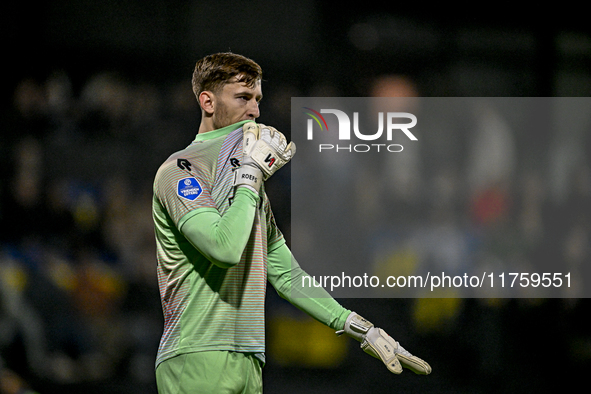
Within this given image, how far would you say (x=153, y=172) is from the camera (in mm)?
3270

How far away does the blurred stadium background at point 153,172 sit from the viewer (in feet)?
10.6

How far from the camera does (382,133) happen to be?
3.21 metres

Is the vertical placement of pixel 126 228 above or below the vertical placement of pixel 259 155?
below

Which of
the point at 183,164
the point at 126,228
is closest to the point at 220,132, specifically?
the point at 183,164

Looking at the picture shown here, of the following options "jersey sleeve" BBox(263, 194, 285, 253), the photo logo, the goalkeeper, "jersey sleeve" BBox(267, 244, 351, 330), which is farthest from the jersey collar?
the photo logo

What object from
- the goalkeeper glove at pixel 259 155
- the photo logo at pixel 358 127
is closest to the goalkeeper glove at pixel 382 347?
the goalkeeper glove at pixel 259 155

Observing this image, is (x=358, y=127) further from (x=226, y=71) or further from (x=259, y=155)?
(x=259, y=155)

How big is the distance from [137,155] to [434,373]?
191 cm

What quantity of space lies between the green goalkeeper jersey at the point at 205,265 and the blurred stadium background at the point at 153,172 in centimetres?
156

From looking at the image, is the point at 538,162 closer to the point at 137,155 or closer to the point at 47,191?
the point at 137,155

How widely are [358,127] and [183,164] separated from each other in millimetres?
1666

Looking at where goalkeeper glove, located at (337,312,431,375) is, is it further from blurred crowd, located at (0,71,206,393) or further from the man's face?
blurred crowd, located at (0,71,206,393)

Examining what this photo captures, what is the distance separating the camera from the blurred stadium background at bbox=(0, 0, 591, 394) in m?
3.24

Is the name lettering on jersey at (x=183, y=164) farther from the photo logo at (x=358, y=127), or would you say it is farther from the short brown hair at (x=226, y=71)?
the photo logo at (x=358, y=127)
